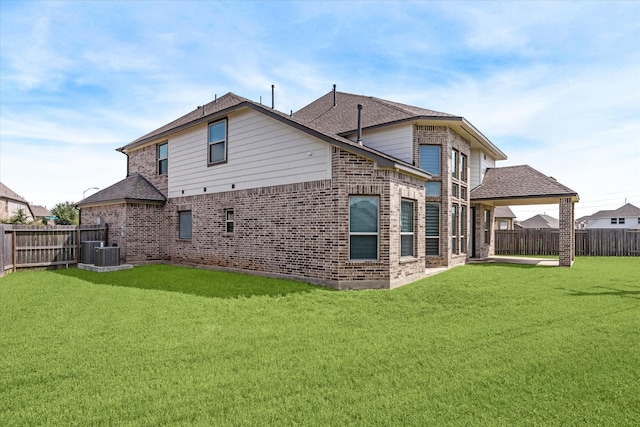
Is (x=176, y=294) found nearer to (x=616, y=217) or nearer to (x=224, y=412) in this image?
(x=224, y=412)

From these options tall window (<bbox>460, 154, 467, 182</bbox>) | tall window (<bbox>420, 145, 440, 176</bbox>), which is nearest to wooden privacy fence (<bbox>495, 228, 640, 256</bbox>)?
tall window (<bbox>460, 154, 467, 182</bbox>)

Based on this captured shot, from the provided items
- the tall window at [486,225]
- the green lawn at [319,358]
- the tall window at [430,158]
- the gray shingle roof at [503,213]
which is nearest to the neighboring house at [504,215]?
the gray shingle roof at [503,213]

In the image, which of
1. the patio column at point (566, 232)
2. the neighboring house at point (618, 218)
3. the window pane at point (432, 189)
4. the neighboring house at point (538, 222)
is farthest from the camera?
the neighboring house at point (538, 222)

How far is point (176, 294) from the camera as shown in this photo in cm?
875

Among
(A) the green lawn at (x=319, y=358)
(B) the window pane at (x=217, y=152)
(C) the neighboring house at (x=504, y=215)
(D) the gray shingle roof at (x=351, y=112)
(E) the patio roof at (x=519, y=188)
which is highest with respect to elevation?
(D) the gray shingle roof at (x=351, y=112)

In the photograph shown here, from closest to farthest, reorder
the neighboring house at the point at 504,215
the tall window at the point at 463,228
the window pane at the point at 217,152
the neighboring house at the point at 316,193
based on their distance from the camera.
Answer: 1. the neighboring house at the point at 316,193
2. the window pane at the point at 217,152
3. the tall window at the point at 463,228
4. the neighboring house at the point at 504,215

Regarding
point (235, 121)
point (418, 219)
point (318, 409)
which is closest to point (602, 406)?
point (318, 409)

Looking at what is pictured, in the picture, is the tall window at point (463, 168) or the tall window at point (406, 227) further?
the tall window at point (463, 168)

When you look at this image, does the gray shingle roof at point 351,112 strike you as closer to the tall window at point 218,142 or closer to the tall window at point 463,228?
the tall window at point 218,142

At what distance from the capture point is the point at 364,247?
9953 mm

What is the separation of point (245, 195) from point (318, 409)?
381 inches

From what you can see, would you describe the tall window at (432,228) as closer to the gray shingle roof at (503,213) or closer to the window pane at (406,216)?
the window pane at (406,216)

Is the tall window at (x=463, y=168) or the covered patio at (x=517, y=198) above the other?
the tall window at (x=463, y=168)

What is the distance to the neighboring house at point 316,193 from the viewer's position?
991cm
